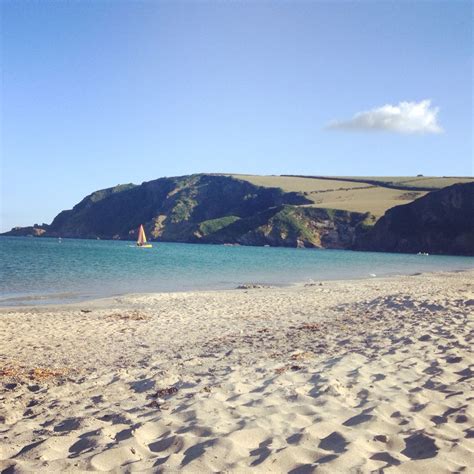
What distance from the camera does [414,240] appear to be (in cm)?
11725

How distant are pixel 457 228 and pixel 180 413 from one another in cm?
11749

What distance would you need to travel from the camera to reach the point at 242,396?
638 centimetres

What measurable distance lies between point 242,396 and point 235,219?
159209 millimetres

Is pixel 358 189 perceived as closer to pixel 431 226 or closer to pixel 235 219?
pixel 235 219

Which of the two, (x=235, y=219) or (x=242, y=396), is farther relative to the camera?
(x=235, y=219)

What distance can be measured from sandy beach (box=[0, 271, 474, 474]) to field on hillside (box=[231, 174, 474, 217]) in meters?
129

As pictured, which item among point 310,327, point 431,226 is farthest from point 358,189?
point 310,327

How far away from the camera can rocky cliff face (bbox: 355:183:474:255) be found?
109875 millimetres

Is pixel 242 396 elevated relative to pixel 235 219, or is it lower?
lower

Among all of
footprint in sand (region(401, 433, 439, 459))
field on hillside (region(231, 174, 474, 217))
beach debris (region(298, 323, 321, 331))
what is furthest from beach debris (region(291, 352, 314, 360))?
field on hillside (region(231, 174, 474, 217))

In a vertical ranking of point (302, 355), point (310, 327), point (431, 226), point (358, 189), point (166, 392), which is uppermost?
point (358, 189)

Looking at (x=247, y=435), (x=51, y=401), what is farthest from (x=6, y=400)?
(x=247, y=435)

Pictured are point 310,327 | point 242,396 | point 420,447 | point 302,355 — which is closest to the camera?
point 420,447

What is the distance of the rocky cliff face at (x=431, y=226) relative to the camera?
360ft
